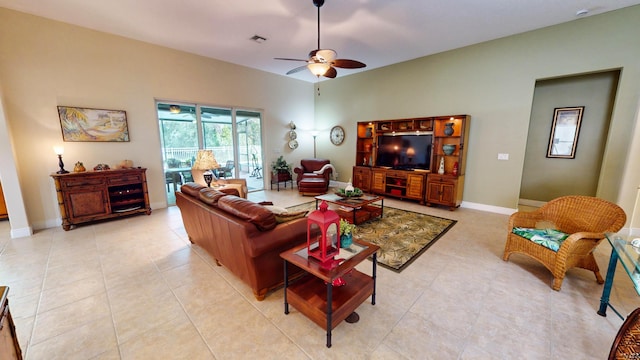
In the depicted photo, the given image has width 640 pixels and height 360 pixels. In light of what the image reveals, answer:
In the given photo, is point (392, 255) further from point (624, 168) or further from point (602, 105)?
point (602, 105)

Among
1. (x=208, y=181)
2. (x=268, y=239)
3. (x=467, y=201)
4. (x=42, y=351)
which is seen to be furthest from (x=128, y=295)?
(x=467, y=201)

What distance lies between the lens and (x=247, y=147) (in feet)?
21.7

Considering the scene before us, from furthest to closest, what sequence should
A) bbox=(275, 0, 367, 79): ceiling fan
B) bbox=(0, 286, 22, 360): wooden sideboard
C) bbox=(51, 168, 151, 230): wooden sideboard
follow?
bbox=(51, 168, 151, 230): wooden sideboard < bbox=(275, 0, 367, 79): ceiling fan < bbox=(0, 286, 22, 360): wooden sideboard

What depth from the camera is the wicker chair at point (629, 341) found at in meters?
0.99

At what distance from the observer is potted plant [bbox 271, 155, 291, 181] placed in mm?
6988

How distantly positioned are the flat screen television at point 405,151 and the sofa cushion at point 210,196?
4391 mm

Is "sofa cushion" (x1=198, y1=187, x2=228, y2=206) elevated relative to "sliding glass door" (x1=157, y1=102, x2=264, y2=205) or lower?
lower

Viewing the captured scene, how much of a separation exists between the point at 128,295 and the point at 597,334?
3930 mm

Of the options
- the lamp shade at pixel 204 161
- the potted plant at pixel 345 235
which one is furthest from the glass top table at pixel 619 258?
the lamp shade at pixel 204 161

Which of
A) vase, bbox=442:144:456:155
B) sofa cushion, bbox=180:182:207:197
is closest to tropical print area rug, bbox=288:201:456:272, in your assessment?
vase, bbox=442:144:456:155

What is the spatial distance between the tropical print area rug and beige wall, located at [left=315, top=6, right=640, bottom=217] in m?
1.66

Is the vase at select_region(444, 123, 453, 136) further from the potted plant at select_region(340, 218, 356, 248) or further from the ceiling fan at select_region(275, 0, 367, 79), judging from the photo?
the potted plant at select_region(340, 218, 356, 248)

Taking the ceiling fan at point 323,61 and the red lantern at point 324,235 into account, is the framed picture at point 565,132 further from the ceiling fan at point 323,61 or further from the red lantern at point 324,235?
the red lantern at point 324,235

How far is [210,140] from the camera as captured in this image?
584 centimetres
